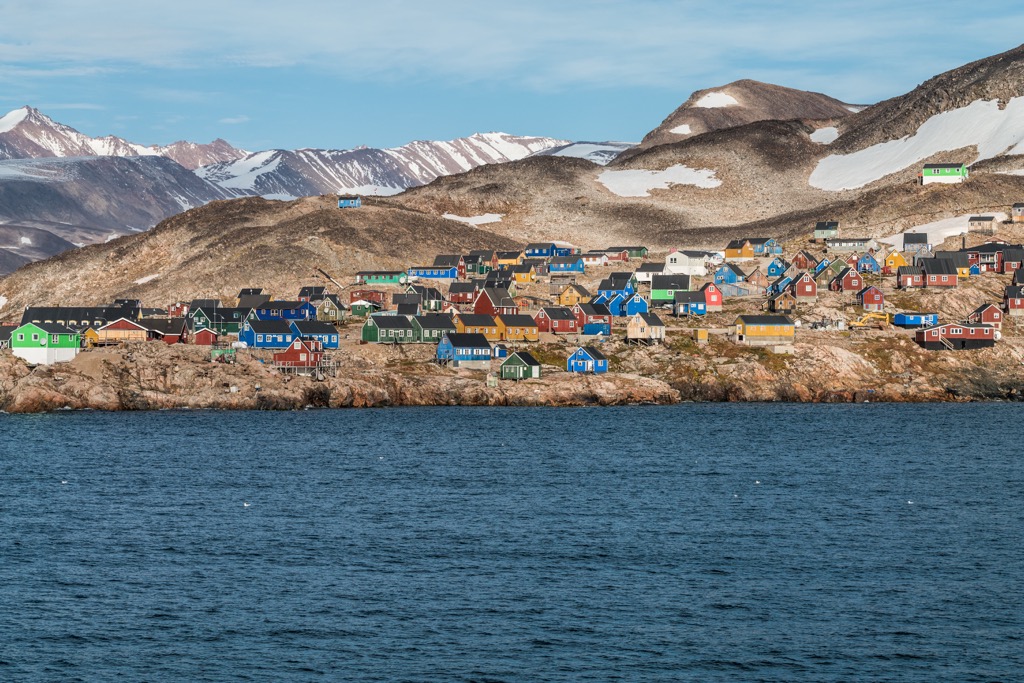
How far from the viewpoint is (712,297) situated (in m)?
182

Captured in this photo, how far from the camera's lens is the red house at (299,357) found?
499 feet

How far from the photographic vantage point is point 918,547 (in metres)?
74.0

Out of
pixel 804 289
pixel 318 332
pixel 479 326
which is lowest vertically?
pixel 318 332

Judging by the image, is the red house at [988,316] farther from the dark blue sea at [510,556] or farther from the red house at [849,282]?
the dark blue sea at [510,556]

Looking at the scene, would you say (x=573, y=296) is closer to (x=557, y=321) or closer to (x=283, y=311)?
(x=557, y=321)

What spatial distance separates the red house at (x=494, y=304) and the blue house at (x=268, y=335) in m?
28.7

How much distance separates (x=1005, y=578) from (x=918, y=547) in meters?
8.05

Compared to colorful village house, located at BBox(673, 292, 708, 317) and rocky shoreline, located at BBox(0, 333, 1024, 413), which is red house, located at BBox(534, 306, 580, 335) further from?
colorful village house, located at BBox(673, 292, 708, 317)

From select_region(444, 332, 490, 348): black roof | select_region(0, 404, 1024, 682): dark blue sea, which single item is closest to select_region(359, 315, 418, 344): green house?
select_region(444, 332, 490, 348): black roof

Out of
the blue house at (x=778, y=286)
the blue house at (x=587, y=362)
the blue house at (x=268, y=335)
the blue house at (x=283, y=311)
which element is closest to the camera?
the blue house at (x=587, y=362)

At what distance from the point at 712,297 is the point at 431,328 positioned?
40.9m

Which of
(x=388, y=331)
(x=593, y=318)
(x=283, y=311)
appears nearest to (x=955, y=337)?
(x=593, y=318)

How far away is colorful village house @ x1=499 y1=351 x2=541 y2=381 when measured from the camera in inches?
6029

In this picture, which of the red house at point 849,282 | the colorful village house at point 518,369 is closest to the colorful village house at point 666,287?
the red house at point 849,282
